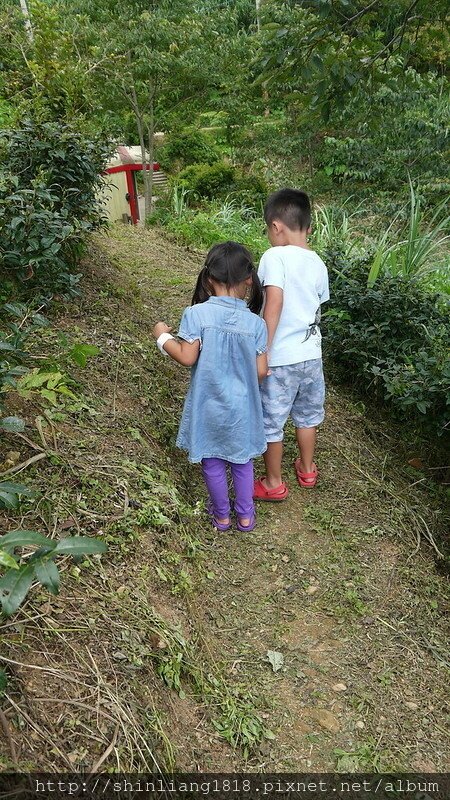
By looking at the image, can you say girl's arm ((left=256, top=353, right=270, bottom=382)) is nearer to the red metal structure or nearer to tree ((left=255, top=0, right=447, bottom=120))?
tree ((left=255, top=0, right=447, bottom=120))

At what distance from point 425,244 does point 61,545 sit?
14.4 feet

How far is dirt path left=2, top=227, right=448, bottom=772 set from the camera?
1.52 meters

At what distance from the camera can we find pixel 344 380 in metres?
4.30

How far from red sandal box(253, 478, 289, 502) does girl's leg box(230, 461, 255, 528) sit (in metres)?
0.21

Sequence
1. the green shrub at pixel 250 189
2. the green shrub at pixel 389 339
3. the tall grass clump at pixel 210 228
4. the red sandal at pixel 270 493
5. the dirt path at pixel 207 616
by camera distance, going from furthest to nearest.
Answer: the green shrub at pixel 250 189 → the tall grass clump at pixel 210 228 → the green shrub at pixel 389 339 → the red sandal at pixel 270 493 → the dirt path at pixel 207 616

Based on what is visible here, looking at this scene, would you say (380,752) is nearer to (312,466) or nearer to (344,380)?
(312,466)

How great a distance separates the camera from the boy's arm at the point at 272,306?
2639 mm

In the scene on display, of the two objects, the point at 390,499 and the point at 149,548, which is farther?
the point at 390,499

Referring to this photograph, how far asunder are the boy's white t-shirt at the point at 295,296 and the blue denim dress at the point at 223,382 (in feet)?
0.90

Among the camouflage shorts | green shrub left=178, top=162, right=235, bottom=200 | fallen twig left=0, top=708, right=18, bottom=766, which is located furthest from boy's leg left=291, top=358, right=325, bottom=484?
green shrub left=178, top=162, right=235, bottom=200

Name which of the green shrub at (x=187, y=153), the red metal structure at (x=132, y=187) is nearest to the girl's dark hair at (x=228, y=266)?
the red metal structure at (x=132, y=187)

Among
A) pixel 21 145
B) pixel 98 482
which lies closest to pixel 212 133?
pixel 21 145

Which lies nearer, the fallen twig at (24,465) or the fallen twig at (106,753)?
the fallen twig at (106,753)

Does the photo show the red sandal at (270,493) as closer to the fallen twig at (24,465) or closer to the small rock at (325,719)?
the small rock at (325,719)
